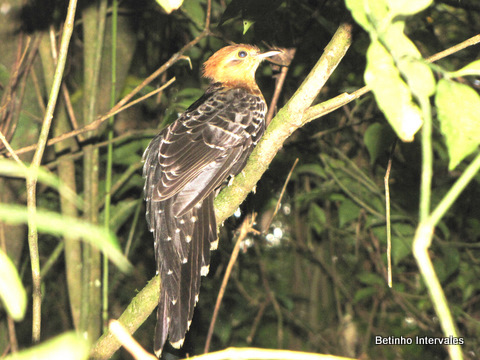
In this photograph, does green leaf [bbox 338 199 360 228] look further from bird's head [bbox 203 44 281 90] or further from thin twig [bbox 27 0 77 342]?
thin twig [bbox 27 0 77 342]

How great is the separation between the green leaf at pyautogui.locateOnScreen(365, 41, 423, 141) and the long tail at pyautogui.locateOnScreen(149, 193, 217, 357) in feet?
6.33

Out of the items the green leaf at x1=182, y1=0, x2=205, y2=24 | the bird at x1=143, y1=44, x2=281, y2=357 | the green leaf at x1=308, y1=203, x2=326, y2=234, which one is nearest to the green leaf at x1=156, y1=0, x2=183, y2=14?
the bird at x1=143, y1=44, x2=281, y2=357

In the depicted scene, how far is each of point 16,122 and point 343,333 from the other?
175 inches

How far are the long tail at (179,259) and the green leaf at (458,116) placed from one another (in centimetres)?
194

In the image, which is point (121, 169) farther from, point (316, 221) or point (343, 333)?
point (343, 333)

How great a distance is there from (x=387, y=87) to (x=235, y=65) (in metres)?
3.57

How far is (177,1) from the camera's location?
41.9 inches

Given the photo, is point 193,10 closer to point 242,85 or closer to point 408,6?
point 242,85

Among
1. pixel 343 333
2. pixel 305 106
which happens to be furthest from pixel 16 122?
pixel 343 333

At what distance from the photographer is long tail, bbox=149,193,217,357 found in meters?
2.56

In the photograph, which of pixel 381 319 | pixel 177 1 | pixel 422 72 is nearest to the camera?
pixel 422 72

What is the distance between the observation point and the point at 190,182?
122 inches

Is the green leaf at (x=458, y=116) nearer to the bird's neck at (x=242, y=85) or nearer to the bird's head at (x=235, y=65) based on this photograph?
the bird's neck at (x=242, y=85)

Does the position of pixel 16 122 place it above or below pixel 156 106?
above
